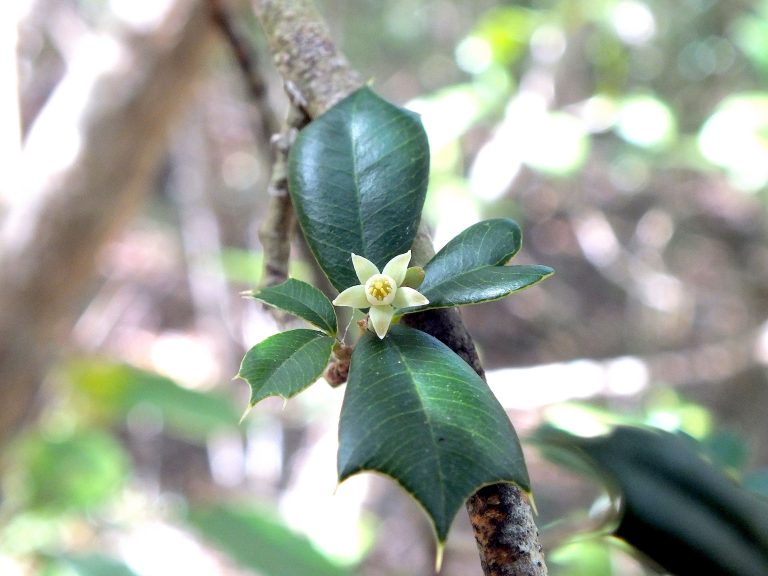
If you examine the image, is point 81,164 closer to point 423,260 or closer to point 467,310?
point 423,260

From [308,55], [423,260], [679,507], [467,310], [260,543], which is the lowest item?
[467,310]

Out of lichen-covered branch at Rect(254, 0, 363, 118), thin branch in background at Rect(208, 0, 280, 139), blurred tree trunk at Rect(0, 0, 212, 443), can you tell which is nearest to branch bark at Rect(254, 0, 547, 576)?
lichen-covered branch at Rect(254, 0, 363, 118)

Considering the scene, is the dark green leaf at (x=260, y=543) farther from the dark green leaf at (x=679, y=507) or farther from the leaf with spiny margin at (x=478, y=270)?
the leaf with spiny margin at (x=478, y=270)

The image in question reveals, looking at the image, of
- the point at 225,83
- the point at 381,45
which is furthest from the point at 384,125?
the point at 381,45

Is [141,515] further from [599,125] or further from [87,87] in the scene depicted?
[599,125]

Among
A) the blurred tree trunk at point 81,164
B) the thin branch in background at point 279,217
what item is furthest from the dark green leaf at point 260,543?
the thin branch in background at point 279,217

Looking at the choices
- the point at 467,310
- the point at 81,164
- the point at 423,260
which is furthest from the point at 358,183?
the point at 467,310
